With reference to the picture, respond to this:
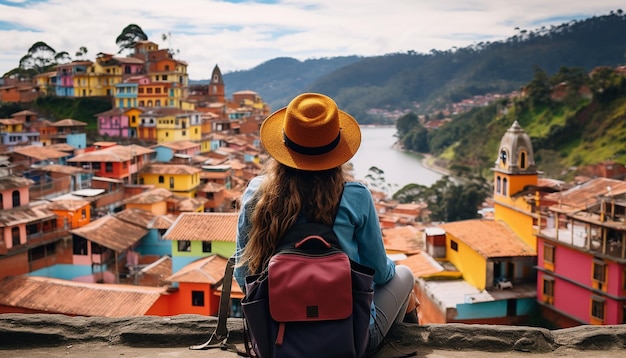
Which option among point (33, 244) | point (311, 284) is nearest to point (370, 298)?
point (311, 284)

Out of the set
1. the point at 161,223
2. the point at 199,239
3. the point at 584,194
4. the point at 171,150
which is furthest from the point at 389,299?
the point at 171,150

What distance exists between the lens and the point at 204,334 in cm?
276

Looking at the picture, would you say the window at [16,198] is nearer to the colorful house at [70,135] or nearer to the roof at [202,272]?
the roof at [202,272]

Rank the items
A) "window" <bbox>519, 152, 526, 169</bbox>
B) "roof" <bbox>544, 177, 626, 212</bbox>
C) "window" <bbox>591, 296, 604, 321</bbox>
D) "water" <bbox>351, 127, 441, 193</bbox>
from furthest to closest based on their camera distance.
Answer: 1. "water" <bbox>351, 127, 441, 193</bbox>
2. "window" <bbox>519, 152, 526, 169</bbox>
3. "roof" <bbox>544, 177, 626, 212</bbox>
4. "window" <bbox>591, 296, 604, 321</bbox>

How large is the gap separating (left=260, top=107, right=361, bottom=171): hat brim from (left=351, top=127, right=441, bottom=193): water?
40.0 metres

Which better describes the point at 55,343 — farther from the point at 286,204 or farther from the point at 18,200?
the point at 18,200

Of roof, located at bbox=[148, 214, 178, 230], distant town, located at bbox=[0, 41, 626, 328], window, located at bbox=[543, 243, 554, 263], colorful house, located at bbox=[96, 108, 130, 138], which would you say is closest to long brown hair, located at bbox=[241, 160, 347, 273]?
distant town, located at bbox=[0, 41, 626, 328]

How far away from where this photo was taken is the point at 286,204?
6.88 feet

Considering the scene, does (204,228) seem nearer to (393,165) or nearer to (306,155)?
(306,155)

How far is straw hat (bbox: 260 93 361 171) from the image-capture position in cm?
216

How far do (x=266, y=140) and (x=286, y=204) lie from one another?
30 centimetres

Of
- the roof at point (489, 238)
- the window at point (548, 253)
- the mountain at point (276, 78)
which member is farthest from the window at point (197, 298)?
the mountain at point (276, 78)

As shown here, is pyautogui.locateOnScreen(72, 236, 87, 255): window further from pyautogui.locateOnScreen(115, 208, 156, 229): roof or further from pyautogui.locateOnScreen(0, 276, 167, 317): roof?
pyautogui.locateOnScreen(0, 276, 167, 317): roof

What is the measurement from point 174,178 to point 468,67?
108 m
